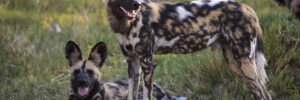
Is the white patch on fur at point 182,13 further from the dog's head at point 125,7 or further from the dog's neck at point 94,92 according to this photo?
the dog's neck at point 94,92

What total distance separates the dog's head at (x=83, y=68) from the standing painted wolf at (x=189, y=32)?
0.88 ft

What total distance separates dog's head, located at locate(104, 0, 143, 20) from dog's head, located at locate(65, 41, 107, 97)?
14.0 inches

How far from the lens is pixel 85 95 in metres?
3.31

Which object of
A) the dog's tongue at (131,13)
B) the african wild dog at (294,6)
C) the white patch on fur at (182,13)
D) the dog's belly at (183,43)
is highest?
the dog's tongue at (131,13)

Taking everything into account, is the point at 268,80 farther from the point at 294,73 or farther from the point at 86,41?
the point at 86,41

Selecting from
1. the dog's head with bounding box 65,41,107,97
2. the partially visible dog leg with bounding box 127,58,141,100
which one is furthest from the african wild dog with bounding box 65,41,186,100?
the partially visible dog leg with bounding box 127,58,141,100

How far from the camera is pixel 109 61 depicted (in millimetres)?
5523

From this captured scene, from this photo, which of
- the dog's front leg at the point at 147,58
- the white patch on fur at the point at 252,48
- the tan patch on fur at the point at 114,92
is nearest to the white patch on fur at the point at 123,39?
the dog's front leg at the point at 147,58

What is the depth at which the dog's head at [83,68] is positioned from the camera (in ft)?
10.8

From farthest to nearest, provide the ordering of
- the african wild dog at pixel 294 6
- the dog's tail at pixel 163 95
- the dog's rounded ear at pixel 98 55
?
the african wild dog at pixel 294 6 < the dog's tail at pixel 163 95 < the dog's rounded ear at pixel 98 55

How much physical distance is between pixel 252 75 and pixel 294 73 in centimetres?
79

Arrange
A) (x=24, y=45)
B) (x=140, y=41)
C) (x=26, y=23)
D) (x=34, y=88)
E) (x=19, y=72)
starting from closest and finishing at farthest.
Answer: (x=140, y=41) < (x=34, y=88) < (x=19, y=72) < (x=24, y=45) < (x=26, y=23)

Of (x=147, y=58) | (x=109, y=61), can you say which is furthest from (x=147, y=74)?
(x=109, y=61)

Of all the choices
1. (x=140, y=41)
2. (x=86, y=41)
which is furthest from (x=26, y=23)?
(x=140, y=41)
